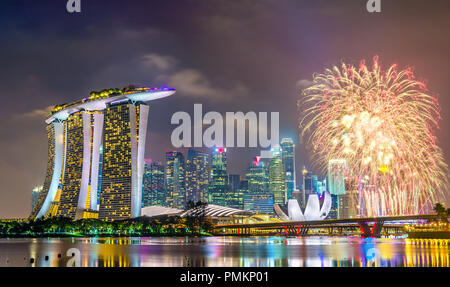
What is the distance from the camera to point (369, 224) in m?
175

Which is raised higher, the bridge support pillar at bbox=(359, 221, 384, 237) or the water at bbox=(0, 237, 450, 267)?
the water at bbox=(0, 237, 450, 267)

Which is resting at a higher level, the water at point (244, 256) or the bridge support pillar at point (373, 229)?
the water at point (244, 256)

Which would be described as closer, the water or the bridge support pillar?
the water

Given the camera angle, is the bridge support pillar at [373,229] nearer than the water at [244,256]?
No

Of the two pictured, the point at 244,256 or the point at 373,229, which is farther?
the point at 373,229

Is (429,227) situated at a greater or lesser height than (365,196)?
lesser

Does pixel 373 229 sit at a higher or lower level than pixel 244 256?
lower
